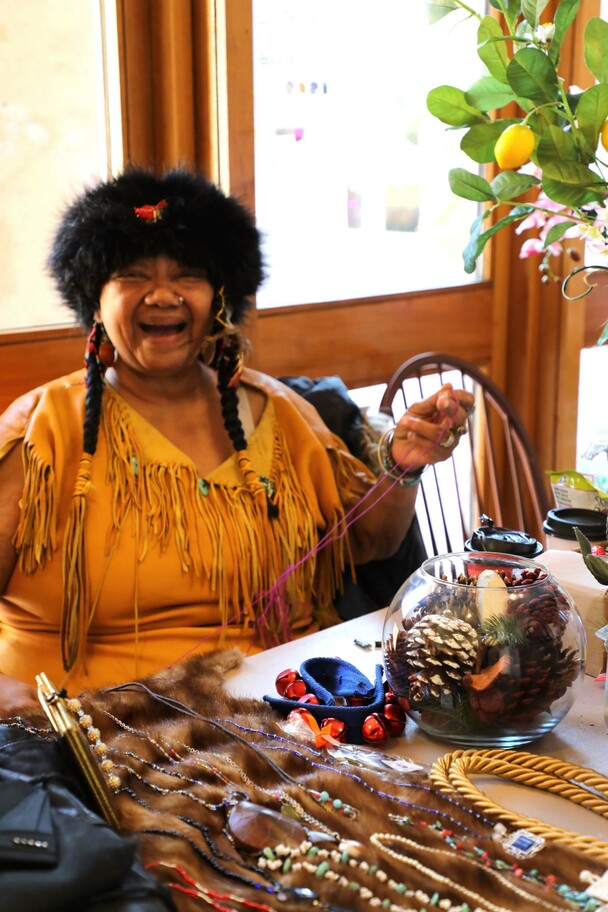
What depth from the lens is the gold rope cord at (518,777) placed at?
0.91 metres

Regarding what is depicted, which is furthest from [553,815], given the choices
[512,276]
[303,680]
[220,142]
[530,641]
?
[512,276]

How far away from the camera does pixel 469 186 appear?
118cm

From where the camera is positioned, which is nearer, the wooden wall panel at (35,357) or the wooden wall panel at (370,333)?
the wooden wall panel at (35,357)

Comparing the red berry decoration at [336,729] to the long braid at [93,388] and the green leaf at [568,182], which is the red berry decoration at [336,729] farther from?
the long braid at [93,388]

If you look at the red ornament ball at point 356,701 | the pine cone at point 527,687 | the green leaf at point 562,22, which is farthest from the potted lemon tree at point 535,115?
the red ornament ball at point 356,701

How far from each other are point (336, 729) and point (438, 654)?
0.47 ft

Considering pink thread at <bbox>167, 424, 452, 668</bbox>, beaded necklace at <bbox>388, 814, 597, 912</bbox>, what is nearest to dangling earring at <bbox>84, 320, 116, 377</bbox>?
pink thread at <bbox>167, 424, 452, 668</bbox>

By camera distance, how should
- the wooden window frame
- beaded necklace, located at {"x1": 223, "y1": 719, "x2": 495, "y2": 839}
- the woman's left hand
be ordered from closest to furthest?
1. beaded necklace, located at {"x1": 223, "y1": 719, "x2": 495, "y2": 839}
2. the woman's left hand
3. the wooden window frame

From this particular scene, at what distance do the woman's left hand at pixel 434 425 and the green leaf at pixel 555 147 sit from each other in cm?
51

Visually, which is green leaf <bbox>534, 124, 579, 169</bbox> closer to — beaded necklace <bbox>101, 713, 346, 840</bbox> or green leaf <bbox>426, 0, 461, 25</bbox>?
green leaf <bbox>426, 0, 461, 25</bbox>

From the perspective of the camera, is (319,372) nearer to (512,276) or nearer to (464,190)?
(512,276)

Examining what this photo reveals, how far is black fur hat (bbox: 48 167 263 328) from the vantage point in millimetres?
1678

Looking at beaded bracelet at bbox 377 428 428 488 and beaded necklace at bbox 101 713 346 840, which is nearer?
beaded necklace at bbox 101 713 346 840

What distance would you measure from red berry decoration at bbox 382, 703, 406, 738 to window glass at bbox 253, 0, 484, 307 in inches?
51.8
